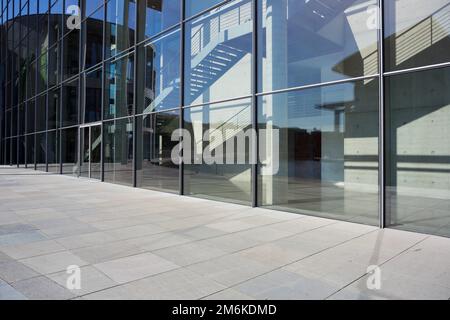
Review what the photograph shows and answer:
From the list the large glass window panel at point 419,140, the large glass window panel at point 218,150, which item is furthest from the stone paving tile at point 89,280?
the large glass window panel at point 419,140

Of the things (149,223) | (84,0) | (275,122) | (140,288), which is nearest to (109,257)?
(140,288)

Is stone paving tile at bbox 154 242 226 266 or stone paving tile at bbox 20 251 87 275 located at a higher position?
stone paving tile at bbox 154 242 226 266

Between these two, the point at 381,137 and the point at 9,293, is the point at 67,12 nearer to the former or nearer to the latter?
the point at 381,137

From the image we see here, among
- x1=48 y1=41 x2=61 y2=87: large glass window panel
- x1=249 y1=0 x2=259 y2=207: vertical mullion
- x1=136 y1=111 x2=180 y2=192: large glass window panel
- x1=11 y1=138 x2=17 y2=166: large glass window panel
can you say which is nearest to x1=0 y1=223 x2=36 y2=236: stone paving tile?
x1=249 y1=0 x2=259 y2=207: vertical mullion

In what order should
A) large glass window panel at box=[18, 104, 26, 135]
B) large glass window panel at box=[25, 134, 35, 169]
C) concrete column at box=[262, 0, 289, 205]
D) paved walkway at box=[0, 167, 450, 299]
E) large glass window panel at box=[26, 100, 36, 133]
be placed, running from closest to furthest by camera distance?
paved walkway at box=[0, 167, 450, 299], concrete column at box=[262, 0, 289, 205], large glass window panel at box=[26, 100, 36, 133], large glass window panel at box=[25, 134, 35, 169], large glass window panel at box=[18, 104, 26, 135]

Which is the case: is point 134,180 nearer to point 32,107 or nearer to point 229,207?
point 229,207

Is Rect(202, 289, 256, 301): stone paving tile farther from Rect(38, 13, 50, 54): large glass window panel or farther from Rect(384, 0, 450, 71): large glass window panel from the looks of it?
Rect(38, 13, 50, 54): large glass window panel

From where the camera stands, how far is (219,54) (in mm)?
15281

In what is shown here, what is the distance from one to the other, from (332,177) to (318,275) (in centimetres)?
821

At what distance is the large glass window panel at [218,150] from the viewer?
12.9 meters

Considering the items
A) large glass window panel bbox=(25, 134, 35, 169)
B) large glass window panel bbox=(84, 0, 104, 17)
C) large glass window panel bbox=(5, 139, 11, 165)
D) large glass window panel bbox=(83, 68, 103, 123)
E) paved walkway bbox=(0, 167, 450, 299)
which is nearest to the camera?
paved walkway bbox=(0, 167, 450, 299)

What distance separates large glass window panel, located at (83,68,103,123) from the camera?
58.7ft

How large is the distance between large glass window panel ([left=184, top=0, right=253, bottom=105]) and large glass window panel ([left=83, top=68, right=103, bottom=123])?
18.9 feet

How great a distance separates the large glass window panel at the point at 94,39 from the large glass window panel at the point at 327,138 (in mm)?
10206
